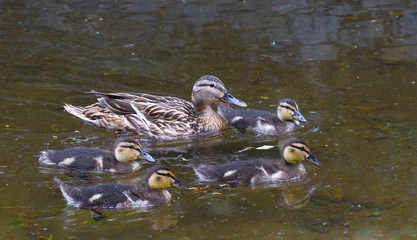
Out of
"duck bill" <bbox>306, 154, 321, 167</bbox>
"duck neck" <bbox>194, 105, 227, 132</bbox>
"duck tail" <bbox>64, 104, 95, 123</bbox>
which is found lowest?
"duck bill" <bbox>306, 154, 321, 167</bbox>

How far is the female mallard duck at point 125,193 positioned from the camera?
5.77 m

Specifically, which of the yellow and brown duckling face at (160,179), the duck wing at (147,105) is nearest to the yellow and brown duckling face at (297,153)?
the yellow and brown duckling face at (160,179)

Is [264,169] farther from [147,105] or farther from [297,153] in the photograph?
[147,105]

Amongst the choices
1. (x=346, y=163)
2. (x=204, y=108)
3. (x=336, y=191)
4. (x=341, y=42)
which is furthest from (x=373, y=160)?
(x=341, y=42)

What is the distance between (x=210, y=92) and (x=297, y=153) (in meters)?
1.82

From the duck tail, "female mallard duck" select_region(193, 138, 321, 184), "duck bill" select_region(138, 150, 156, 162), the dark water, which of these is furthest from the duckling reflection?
the duck tail

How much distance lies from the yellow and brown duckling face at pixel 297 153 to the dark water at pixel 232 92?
158mm

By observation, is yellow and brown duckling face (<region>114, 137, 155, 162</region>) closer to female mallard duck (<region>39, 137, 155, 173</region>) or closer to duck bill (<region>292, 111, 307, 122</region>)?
female mallard duck (<region>39, 137, 155, 173</region>)

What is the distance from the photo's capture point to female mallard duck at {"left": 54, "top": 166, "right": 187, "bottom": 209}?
18.9 feet

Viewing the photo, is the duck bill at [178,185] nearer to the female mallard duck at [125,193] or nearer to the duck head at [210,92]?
the female mallard duck at [125,193]

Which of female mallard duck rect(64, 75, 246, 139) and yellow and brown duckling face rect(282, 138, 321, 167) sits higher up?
female mallard duck rect(64, 75, 246, 139)

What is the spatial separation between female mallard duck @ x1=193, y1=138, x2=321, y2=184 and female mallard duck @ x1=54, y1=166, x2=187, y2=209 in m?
0.46

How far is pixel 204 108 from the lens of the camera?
26.6ft

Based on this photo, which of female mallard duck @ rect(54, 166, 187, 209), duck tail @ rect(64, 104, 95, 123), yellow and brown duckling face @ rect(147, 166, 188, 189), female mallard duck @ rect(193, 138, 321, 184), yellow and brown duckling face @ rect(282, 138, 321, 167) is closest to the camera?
female mallard duck @ rect(54, 166, 187, 209)
